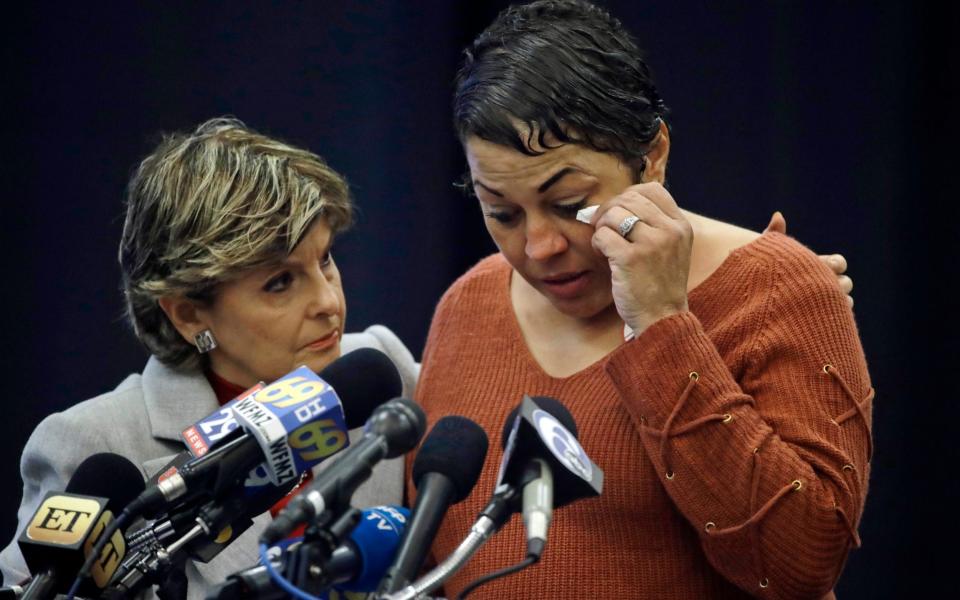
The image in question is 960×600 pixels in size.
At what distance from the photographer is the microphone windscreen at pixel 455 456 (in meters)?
1.20

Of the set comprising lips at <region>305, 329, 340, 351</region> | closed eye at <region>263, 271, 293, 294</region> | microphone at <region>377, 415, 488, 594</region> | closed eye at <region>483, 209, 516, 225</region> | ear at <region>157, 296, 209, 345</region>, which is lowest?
lips at <region>305, 329, 340, 351</region>

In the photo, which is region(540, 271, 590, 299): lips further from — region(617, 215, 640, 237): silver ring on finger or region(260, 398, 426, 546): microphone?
region(260, 398, 426, 546): microphone

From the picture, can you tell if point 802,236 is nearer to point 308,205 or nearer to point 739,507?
point 308,205

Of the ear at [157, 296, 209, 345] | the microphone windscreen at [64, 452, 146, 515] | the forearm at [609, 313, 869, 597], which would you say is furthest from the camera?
the ear at [157, 296, 209, 345]

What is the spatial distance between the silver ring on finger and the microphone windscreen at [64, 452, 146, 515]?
69 centimetres

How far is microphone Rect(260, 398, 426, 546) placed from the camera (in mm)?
1073

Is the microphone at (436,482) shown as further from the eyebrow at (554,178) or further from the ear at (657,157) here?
the ear at (657,157)

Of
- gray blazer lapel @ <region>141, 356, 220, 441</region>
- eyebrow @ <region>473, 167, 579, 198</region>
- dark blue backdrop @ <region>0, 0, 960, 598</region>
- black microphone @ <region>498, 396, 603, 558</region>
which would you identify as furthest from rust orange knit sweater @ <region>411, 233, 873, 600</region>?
dark blue backdrop @ <region>0, 0, 960, 598</region>

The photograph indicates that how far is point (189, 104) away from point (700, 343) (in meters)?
2.06

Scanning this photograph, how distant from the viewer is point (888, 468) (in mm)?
3041

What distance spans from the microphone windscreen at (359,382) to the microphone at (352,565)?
22 cm

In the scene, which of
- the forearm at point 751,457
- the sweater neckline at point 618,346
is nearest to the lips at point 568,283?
the sweater neckline at point 618,346

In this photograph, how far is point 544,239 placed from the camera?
5.65 feet

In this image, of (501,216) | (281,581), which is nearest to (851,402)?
(501,216)
